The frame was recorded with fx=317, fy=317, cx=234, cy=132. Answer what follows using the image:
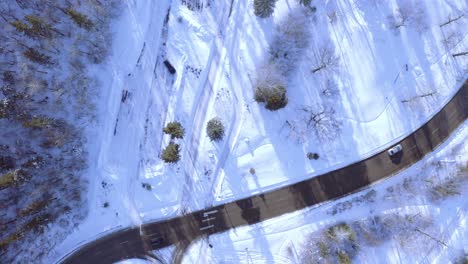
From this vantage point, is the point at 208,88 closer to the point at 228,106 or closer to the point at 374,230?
the point at 228,106

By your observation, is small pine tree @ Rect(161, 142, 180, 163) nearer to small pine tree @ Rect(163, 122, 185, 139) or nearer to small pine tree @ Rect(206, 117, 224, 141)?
small pine tree @ Rect(163, 122, 185, 139)

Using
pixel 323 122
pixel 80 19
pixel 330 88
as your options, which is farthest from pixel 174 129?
pixel 330 88

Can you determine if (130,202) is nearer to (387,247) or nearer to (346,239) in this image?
(346,239)

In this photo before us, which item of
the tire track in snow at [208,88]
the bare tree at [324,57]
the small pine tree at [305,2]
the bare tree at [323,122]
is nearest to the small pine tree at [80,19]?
the tire track in snow at [208,88]

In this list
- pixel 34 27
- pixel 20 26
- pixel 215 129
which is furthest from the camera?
pixel 215 129

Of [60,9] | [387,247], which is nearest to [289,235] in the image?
[387,247]

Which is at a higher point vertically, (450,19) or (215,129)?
(450,19)

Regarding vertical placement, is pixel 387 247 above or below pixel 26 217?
below
